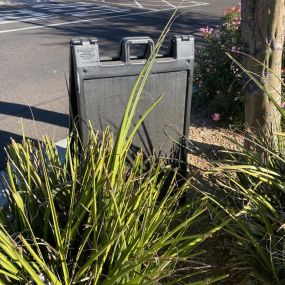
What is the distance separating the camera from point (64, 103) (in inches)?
224

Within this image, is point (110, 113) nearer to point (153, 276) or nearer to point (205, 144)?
point (153, 276)

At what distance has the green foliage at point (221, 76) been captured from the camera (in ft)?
14.9

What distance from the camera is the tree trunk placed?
8.55 feet

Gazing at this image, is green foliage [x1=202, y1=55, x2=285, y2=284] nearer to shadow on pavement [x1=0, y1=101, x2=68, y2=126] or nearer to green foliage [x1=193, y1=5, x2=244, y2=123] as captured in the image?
green foliage [x1=193, y1=5, x2=244, y2=123]

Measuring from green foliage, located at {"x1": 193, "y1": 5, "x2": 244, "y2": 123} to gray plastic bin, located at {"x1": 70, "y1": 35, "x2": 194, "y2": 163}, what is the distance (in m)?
1.70

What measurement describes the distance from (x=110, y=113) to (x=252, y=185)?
92 cm

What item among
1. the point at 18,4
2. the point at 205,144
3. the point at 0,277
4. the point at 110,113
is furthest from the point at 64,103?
the point at 18,4

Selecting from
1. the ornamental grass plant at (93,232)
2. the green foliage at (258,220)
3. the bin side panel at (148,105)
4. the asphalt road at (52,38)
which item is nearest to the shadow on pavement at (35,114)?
the asphalt road at (52,38)

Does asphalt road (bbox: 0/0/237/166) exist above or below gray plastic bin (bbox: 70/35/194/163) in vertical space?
below

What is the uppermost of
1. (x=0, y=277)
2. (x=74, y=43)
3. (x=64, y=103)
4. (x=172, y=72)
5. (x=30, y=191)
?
(x=74, y=43)

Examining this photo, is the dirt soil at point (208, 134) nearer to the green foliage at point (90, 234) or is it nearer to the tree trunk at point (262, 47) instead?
the tree trunk at point (262, 47)

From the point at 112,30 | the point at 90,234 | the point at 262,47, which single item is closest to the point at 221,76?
the point at 262,47

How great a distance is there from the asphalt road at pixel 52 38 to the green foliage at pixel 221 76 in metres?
0.79

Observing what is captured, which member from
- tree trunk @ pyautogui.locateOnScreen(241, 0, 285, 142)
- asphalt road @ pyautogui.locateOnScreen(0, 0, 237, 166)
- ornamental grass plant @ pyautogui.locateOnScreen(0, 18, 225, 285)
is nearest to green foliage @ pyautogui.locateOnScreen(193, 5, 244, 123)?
asphalt road @ pyautogui.locateOnScreen(0, 0, 237, 166)
